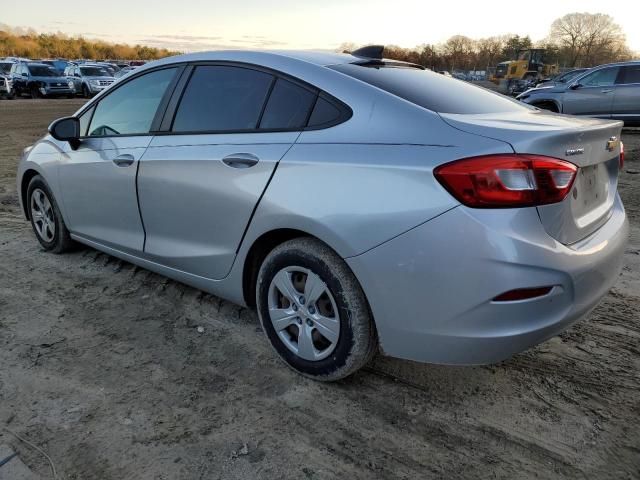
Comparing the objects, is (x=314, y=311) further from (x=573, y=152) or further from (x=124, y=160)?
(x=124, y=160)

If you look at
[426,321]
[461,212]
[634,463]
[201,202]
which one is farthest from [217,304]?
[634,463]

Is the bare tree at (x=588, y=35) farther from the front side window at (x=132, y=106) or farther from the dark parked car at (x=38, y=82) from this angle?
the front side window at (x=132, y=106)

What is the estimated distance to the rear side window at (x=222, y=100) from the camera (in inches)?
115

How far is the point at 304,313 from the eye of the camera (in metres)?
2.63

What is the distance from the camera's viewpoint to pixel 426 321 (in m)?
2.21

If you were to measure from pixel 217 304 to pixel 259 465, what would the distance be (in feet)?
5.22

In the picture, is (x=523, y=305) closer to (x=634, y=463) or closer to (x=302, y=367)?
(x=634, y=463)

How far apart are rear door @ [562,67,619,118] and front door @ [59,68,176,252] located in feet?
40.1

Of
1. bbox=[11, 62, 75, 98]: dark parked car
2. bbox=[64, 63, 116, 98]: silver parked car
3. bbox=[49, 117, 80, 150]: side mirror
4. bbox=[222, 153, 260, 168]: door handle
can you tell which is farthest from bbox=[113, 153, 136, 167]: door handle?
bbox=[11, 62, 75, 98]: dark parked car

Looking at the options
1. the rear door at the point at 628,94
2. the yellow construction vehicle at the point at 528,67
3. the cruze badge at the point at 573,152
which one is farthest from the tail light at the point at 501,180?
the yellow construction vehicle at the point at 528,67

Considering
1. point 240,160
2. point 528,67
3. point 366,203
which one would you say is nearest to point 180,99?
point 240,160

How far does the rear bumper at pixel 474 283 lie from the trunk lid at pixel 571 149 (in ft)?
0.28

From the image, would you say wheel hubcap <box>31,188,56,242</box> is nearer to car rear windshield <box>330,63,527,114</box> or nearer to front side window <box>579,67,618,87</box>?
car rear windshield <box>330,63,527,114</box>

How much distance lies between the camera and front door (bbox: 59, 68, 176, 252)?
136 inches
